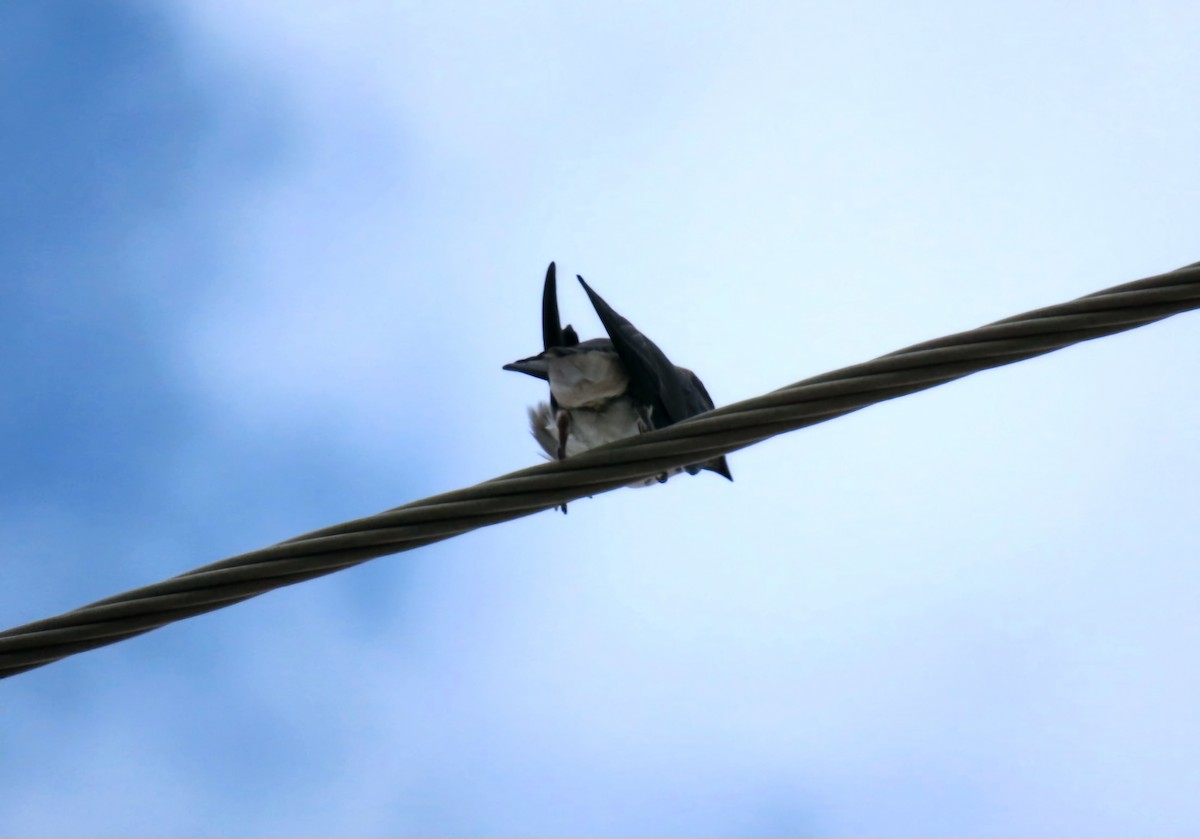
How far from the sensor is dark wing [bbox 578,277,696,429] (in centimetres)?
533

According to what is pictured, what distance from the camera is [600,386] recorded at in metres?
5.62

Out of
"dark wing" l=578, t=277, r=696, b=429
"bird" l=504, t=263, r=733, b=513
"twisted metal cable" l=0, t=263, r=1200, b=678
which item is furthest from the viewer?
"bird" l=504, t=263, r=733, b=513

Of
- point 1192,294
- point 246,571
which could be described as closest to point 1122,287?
point 1192,294

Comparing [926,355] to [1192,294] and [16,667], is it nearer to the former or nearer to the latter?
[1192,294]

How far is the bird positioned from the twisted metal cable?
198 cm

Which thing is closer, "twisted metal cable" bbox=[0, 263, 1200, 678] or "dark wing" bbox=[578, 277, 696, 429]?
"twisted metal cable" bbox=[0, 263, 1200, 678]

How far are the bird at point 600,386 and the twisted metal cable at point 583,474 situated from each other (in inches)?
78.0

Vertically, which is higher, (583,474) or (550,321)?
(550,321)

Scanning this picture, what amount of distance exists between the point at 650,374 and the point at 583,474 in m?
2.18

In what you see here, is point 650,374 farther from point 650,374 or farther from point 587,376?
point 587,376

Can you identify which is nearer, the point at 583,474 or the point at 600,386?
the point at 583,474

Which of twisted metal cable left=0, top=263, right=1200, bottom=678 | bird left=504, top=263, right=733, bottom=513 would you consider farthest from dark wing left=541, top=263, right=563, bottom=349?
twisted metal cable left=0, top=263, right=1200, bottom=678

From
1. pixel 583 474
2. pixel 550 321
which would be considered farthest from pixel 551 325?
pixel 583 474

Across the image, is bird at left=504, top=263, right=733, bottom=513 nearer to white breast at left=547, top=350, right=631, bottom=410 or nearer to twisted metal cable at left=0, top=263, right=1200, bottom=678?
white breast at left=547, top=350, right=631, bottom=410
